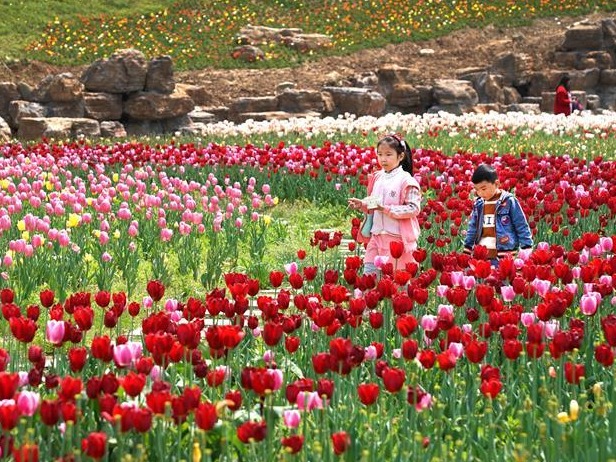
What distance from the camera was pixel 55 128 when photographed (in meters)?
18.6

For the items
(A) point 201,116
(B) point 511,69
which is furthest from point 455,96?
(A) point 201,116

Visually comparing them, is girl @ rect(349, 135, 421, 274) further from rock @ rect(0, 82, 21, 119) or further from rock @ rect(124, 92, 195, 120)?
rock @ rect(0, 82, 21, 119)

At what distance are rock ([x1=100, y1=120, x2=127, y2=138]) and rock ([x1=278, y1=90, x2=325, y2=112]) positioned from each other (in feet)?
16.3

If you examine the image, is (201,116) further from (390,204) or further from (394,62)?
(390,204)

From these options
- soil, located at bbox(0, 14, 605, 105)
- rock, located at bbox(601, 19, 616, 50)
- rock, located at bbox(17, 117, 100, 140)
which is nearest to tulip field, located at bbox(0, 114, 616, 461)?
rock, located at bbox(17, 117, 100, 140)

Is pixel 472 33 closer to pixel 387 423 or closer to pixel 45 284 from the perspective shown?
pixel 45 284

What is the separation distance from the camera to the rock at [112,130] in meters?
19.7

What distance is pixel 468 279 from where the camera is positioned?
4.66 m

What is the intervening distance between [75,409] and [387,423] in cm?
112

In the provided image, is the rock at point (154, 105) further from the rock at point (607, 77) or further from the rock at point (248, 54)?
the rock at point (607, 77)

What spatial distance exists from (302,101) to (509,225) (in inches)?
689

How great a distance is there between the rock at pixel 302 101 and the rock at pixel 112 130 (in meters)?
4.98

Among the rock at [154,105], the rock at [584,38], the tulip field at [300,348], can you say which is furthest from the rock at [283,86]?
the tulip field at [300,348]

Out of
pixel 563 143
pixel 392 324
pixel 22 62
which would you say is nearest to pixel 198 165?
pixel 563 143
